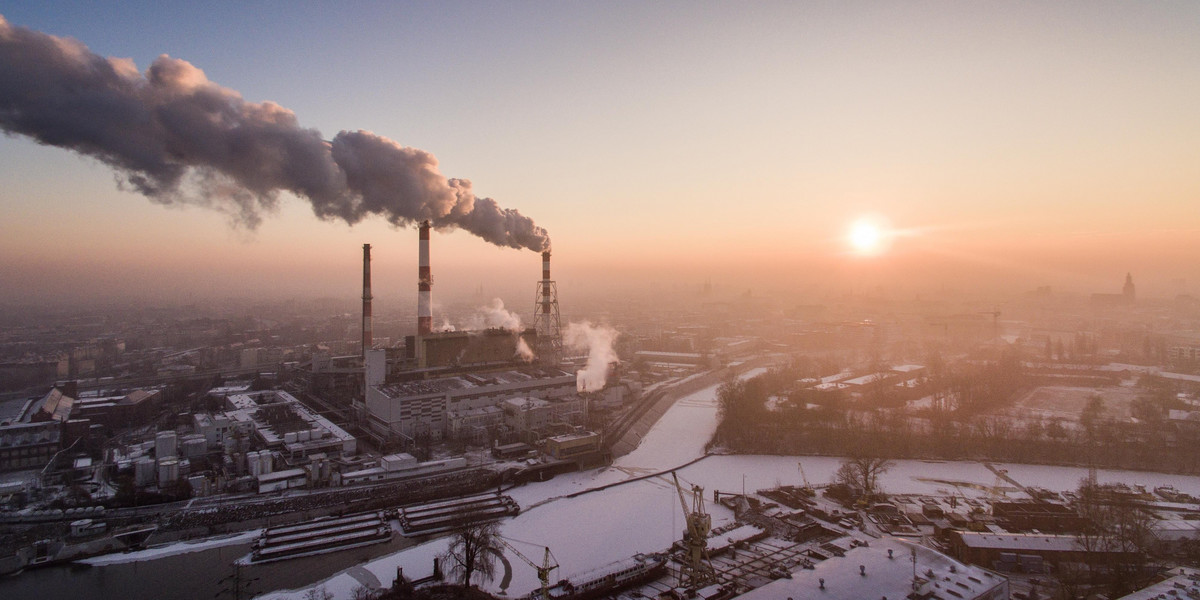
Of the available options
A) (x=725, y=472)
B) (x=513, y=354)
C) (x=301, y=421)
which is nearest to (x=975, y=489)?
(x=725, y=472)

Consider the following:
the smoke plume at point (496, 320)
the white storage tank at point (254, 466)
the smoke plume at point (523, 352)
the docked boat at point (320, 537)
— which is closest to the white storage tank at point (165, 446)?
the white storage tank at point (254, 466)

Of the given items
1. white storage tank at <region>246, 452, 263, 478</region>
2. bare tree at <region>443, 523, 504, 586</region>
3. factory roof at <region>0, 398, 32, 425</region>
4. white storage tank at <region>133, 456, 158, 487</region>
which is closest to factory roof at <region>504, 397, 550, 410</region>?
white storage tank at <region>246, 452, 263, 478</region>

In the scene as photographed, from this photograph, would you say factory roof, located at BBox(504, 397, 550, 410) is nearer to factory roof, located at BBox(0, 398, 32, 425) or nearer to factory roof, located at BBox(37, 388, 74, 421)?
factory roof, located at BBox(37, 388, 74, 421)

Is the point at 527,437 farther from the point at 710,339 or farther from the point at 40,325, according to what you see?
the point at 40,325

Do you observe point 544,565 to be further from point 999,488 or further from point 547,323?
point 547,323

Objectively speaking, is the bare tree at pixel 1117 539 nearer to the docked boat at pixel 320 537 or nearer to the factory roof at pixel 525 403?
the docked boat at pixel 320 537

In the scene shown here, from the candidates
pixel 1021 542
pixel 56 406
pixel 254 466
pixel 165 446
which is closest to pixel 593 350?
pixel 254 466
